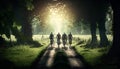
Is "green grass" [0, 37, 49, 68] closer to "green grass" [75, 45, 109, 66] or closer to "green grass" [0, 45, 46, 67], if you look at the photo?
"green grass" [0, 45, 46, 67]

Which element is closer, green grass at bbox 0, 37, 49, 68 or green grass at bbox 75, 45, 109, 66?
green grass at bbox 0, 37, 49, 68

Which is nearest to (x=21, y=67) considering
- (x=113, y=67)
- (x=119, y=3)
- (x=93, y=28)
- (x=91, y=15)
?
(x=113, y=67)

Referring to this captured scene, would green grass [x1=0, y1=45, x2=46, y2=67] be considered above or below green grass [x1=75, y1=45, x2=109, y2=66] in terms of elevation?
above

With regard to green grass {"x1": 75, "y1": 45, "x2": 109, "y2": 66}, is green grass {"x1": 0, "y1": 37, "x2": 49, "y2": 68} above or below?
above

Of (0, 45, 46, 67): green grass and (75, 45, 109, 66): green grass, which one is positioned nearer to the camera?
(0, 45, 46, 67): green grass

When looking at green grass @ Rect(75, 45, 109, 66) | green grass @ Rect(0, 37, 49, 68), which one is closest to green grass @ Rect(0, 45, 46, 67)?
green grass @ Rect(0, 37, 49, 68)

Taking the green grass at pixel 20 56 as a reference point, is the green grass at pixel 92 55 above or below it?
below

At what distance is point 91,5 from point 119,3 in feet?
44.9

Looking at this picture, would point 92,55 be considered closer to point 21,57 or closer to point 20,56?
point 21,57

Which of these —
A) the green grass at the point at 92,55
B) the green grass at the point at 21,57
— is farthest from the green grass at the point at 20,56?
the green grass at the point at 92,55

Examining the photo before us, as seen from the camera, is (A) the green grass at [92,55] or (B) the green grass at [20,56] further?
(A) the green grass at [92,55]

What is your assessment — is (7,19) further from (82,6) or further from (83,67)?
(82,6)

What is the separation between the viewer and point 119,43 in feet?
67.6

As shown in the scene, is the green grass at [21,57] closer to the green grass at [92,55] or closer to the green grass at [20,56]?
the green grass at [20,56]
